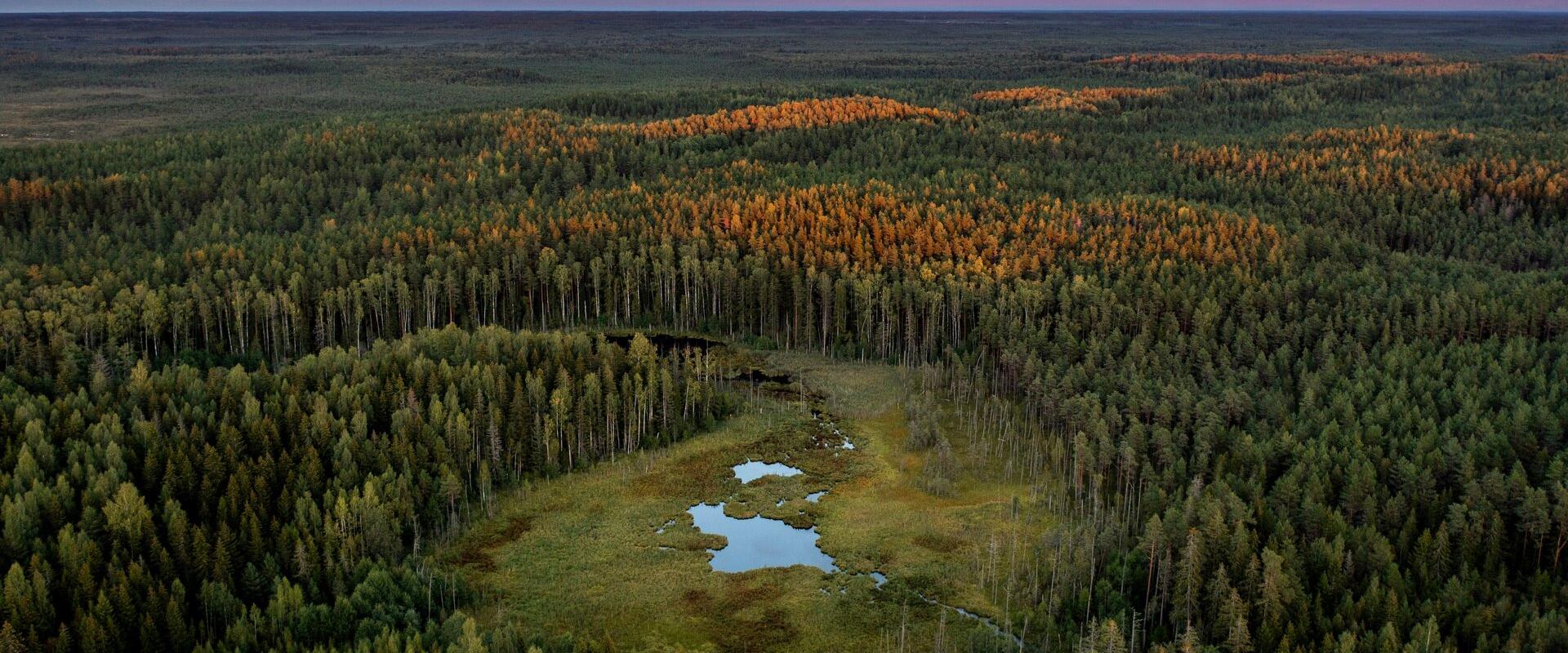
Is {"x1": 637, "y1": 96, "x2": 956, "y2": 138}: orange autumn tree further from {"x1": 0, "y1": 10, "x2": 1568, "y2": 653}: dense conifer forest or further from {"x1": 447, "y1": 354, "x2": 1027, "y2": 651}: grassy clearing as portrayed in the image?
{"x1": 447, "y1": 354, "x2": 1027, "y2": 651}: grassy clearing

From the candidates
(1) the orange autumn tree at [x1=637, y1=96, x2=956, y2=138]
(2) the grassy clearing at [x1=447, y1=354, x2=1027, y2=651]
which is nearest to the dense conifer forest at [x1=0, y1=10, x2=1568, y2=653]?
(2) the grassy clearing at [x1=447, y1=354, x2=1027, y2=651]

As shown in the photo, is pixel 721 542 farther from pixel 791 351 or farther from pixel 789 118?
pixel 789 118

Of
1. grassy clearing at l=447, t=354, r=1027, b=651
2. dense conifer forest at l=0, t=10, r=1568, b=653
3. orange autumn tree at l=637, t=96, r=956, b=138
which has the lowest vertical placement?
grassy clearing at l=447, t=354, r=1027, b=651

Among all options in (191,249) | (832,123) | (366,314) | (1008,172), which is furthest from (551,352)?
(832,123)

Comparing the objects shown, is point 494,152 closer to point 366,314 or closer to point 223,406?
point 366,314

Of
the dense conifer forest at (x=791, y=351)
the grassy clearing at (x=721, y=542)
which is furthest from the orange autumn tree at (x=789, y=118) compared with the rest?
the grassy clearing at (x=721, y=542)

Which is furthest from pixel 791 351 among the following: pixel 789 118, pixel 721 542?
pixel 789 118
